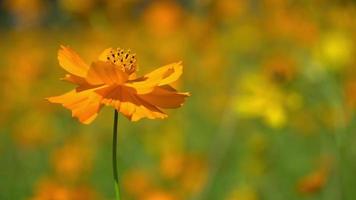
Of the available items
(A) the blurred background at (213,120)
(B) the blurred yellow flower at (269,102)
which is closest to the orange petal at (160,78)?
(A) the blurred background at (213,120)

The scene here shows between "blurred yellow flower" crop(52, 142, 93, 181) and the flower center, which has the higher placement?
the flower center

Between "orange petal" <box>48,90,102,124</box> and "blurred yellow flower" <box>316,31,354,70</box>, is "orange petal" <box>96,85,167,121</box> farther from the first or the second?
"blurred yellow flower" <box>316,31,354,70</box>

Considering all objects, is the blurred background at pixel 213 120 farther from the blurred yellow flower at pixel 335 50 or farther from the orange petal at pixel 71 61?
the orange petal at pixel 71 61

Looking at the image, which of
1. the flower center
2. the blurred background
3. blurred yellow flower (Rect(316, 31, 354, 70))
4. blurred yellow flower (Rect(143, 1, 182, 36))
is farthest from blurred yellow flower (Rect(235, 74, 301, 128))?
blurred yellow flower (Rect(143, 1, 182, 36))

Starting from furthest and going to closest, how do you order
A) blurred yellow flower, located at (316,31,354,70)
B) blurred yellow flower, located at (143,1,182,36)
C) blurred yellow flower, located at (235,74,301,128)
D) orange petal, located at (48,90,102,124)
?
blurred yellow flower, located at (143,1,182,36) → blurred yellow flower, located at (316,31,354,70) → blurred yellow flower, located at (235,74,301,128) → orange petal, located at (48,90,102,124)

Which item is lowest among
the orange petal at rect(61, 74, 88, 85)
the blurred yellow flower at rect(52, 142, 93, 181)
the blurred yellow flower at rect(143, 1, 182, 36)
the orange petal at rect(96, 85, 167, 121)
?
the blurred yellow flower at rect(52, 142, 93, 181)

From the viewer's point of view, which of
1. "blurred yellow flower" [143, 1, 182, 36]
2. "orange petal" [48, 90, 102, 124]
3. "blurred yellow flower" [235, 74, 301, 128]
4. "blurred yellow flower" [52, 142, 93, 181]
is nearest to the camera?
"orange petal" [48, 90, 102, 124]

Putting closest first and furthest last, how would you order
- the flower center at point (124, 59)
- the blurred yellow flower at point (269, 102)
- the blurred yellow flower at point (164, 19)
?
the flower center at point (124, 59) < the blurred yellow flower at point (269, 102) < the blurred yellow flower at point (164, 19)
